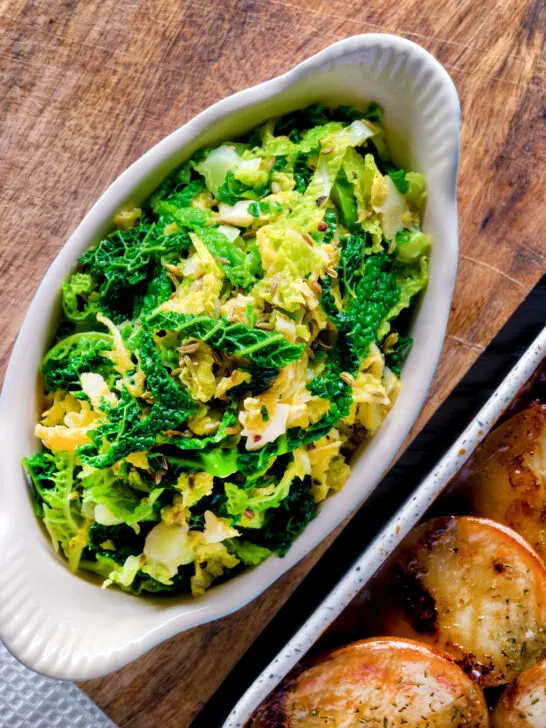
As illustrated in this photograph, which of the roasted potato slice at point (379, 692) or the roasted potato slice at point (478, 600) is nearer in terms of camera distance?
the roasted potato slice at point (379, 692)

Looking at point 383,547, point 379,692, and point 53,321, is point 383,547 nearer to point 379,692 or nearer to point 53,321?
point 379,692

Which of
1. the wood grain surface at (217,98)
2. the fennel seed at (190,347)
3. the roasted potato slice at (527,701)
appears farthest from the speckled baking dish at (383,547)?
the fennel seed at (190,347)

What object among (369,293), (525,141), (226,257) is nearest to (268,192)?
(226,257)

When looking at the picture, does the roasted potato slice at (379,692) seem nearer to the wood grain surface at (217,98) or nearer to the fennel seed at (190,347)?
the wood grain surface at (217,98)

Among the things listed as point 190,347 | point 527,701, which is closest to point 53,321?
point 190,347

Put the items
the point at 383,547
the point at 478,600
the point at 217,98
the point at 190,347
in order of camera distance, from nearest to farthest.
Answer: the point at 190,347
the point at 383,547
the point at 478,600
the point at 217,98

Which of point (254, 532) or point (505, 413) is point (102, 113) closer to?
point (254, 532)
